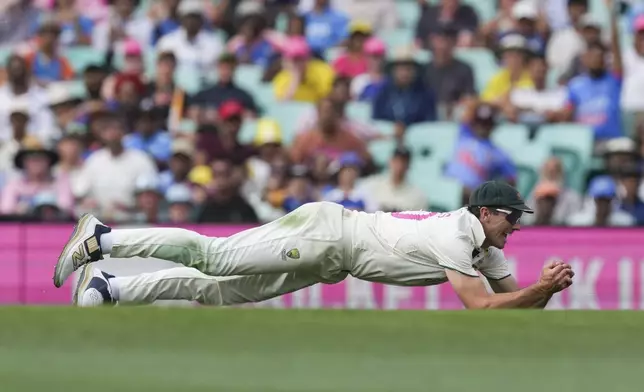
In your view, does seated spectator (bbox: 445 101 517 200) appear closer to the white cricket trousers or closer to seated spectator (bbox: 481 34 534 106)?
seated spectator (bbox: 481 34 534 106)

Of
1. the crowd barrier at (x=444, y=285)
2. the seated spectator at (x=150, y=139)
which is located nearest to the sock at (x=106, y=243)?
the crowd barrier at (x=444, y=285)

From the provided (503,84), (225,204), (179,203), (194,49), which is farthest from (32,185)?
(503,84)

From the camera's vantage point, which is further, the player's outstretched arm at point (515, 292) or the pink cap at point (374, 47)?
the pink cap at point (374, 47)

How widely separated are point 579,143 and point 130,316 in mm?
7101

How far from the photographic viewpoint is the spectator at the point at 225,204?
12188mm

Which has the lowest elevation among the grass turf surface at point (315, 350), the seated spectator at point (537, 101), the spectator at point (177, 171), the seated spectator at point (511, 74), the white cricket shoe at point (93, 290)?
the grass turf surface at point (315, 350)

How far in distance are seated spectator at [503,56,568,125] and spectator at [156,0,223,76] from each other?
319cm

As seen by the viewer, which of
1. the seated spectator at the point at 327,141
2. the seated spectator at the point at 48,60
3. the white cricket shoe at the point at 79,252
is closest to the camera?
the white cricket shoe at the point at 79,252

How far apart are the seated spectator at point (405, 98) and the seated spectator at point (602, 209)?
6.05ft

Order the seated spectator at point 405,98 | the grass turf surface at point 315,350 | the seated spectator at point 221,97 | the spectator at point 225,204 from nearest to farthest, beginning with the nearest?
the grass turf surface at point 315,350 → the spectator at point 225,204 → the seated spectator at point 405,98 → the seated spectator at point 221,97

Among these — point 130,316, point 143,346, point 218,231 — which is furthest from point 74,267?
point 218,231

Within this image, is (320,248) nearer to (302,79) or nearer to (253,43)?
(302,79)

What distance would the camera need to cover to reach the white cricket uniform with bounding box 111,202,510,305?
8164mm

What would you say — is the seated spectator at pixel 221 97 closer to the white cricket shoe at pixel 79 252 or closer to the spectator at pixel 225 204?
the spectator at pixel 225 204
